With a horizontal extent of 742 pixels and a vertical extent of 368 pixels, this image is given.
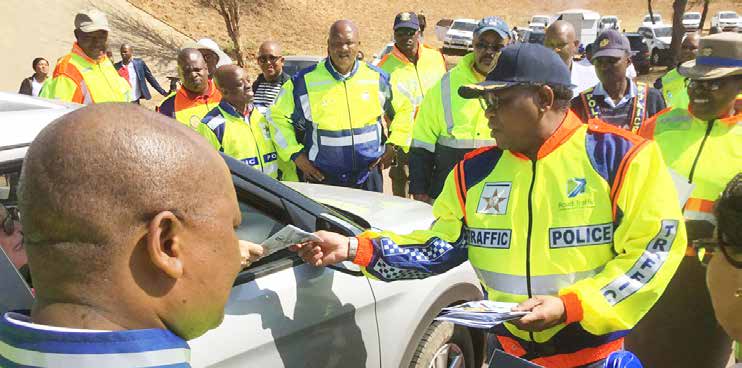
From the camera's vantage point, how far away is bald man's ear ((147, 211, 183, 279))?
1.05 m

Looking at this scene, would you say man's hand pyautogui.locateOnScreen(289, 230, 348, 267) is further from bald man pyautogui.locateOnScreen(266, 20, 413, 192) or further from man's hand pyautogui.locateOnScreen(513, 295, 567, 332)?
bald man pyautogui.locateOnScreen(266, 20, 413, 192)

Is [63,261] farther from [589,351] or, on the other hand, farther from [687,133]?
[687,133]

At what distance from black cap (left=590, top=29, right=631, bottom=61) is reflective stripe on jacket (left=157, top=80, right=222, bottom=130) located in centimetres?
290

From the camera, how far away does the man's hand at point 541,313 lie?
6.56 ft

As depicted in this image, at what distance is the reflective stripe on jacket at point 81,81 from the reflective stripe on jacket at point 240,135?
58.9 inches

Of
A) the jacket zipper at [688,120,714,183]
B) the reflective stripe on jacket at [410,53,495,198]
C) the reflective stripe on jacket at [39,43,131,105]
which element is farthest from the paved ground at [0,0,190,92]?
the jacket zipper at [688,120,714,183]

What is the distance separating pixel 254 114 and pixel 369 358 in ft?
9.04

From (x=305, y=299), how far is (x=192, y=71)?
3211mm

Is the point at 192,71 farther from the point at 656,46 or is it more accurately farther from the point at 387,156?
the point at 656,46

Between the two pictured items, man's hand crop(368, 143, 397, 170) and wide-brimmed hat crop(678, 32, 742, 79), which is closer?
wide-brimmed hat crop(678, 32, 742, 79)

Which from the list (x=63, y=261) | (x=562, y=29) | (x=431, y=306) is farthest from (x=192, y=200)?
(x=562, y=29)

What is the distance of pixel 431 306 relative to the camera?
9.96 ft

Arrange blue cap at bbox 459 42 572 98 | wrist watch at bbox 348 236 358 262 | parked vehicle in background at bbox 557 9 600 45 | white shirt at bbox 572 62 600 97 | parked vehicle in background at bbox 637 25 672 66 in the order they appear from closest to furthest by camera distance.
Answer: blue cap at bbox 459 42 572 98 → wrist watch at bbox 348 236 358 262 → white shirt at bbox 572 62 600 97 → parked vehicle in background at bbox 637 25 672 66 → parked vehicle in background at bbox 557 9 600 45

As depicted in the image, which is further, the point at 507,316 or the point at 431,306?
the point at 431,306
